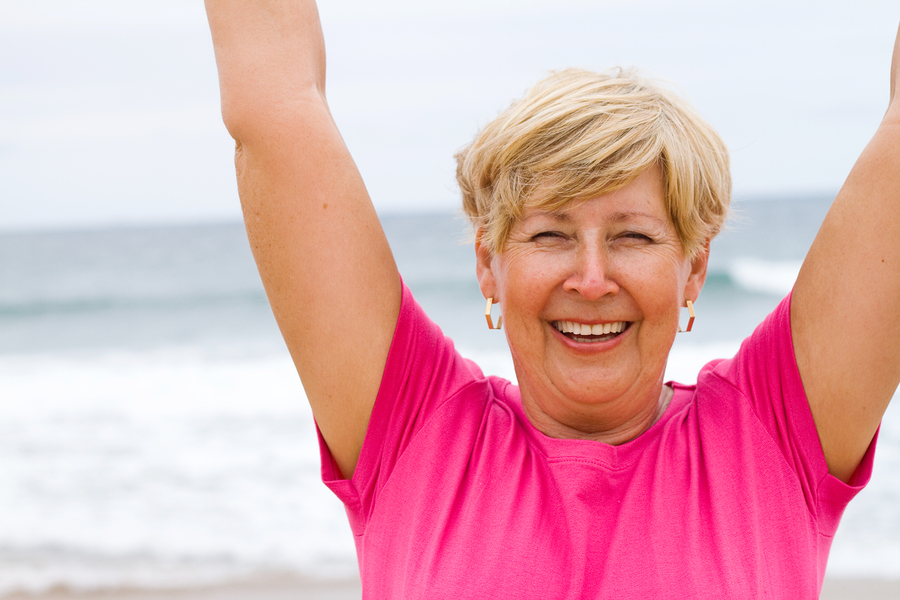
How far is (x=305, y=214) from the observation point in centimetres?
155

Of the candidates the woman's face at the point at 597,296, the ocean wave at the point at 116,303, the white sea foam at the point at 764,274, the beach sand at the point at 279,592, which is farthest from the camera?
the ocean wave at the point at 116,303

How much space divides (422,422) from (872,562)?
3.69m

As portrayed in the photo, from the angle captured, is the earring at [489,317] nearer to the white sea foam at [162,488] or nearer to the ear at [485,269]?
the ear at [485,269]

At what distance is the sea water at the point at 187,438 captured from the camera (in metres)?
4.43

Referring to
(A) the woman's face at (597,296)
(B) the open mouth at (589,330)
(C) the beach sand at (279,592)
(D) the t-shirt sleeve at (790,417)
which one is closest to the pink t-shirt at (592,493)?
(D) the t-shirt sleeve at (790,417)

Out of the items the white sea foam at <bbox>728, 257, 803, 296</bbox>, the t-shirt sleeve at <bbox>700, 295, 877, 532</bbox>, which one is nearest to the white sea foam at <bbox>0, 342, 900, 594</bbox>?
the t-shirt sleeve at <bbox>700, 295, 877, 532</bbox>

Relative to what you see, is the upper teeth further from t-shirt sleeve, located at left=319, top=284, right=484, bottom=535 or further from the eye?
t-shirt sleeve, located at left=319, top=284, right=484, bottom=535

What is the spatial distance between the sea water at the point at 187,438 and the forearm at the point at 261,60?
638 millimetres

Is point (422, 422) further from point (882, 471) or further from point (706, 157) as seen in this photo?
point (882, 471)

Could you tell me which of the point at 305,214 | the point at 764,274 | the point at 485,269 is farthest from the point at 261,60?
the point at 764,274

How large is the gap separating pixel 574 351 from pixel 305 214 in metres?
0.64

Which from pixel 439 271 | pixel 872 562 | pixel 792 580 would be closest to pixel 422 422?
pixel 792 580

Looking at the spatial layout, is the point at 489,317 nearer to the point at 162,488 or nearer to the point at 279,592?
the point at 279,592

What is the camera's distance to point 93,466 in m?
5.88
